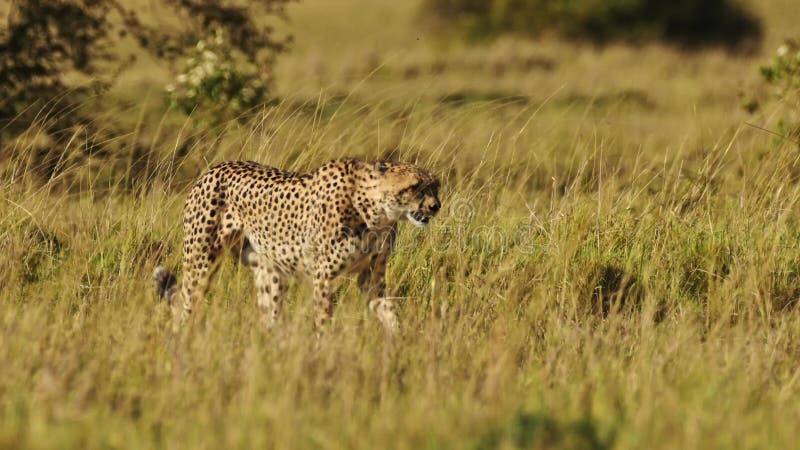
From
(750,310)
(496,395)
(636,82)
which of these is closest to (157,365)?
(496,395)

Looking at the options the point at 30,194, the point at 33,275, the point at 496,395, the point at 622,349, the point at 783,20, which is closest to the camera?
the point at 496,395

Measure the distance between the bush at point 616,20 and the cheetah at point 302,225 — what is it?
20859mm

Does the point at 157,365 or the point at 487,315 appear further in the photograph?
the point at 487,315

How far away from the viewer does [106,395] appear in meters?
3.44

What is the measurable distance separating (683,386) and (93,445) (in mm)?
1782

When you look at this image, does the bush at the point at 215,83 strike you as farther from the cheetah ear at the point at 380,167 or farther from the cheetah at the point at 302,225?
the cheetah ear at the point at 380,167

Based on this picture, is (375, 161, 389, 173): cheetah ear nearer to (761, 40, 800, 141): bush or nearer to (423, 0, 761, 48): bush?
(761, 40, 800, 141): bush

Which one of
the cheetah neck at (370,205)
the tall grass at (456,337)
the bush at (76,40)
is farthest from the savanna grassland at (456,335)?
the bush at (76,40)

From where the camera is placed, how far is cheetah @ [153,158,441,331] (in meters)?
4.27

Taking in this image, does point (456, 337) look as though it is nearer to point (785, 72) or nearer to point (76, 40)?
point (785, 72)

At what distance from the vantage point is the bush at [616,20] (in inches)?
982

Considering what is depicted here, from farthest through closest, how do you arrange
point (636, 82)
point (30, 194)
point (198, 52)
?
1. point (636, 82)
2. point (198, 52)
3. point (30, 194)

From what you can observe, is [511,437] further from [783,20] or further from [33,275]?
[783,20]

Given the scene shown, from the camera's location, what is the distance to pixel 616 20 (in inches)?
1001
